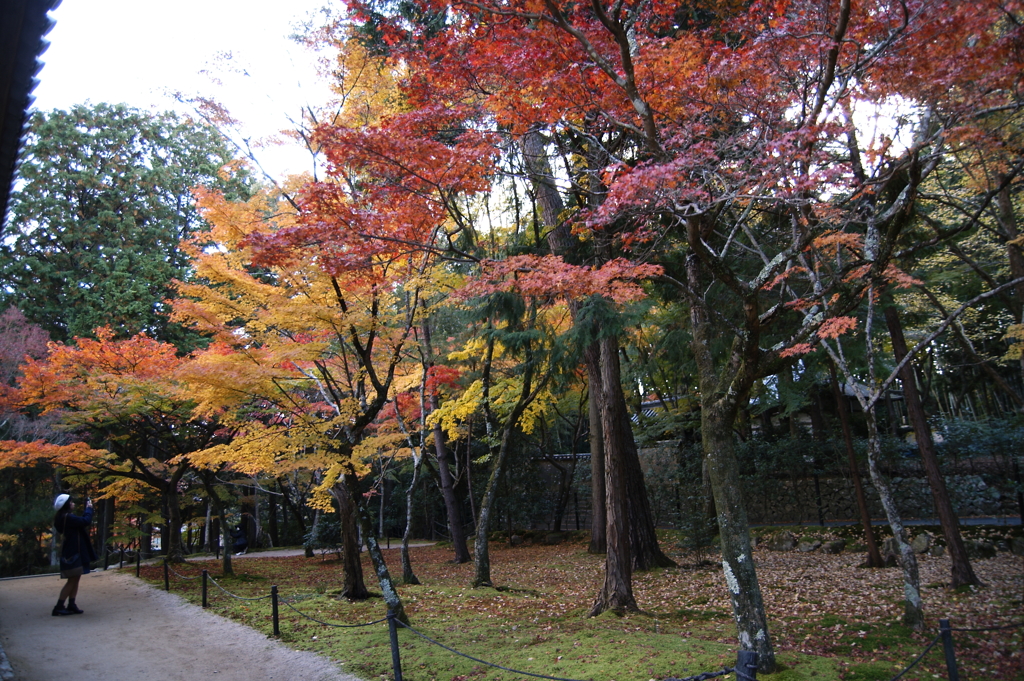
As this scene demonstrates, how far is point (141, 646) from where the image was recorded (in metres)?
7.88

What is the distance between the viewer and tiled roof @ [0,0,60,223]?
254 cm

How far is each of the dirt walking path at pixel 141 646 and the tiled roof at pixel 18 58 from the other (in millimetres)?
5305

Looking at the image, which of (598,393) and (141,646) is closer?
(141,646)

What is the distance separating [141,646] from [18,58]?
7868 millimetres

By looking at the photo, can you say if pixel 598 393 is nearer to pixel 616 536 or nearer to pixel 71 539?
pixel 616 536

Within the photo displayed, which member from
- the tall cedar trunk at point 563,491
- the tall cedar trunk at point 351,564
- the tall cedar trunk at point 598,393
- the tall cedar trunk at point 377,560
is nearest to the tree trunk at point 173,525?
the tall cedar trunk at point 351,564

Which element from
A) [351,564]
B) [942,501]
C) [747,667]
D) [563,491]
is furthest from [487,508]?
[563,491]

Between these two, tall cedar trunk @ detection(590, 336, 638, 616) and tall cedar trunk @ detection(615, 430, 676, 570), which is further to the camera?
tall cedar trunk @ detection(615, 430, 676, 570)

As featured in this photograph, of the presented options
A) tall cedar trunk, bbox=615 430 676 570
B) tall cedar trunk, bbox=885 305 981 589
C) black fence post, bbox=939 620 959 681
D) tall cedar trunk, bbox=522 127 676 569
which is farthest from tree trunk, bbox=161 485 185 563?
black fence post, bbox=939 620 959 681

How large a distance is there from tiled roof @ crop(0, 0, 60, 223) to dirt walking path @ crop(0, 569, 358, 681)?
531cm

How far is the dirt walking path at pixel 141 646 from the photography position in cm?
648

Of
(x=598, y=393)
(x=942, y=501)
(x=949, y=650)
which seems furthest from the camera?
(x=598, y=393)

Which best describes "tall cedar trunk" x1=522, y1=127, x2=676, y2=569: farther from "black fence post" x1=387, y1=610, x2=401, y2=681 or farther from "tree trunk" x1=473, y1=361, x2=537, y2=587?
"black fence post" x1=387, y1=610, x2=401, y2=681

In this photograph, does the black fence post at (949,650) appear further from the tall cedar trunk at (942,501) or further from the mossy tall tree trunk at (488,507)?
the mossy tall tree trunk at (488,507)
